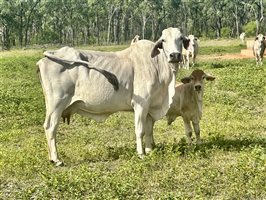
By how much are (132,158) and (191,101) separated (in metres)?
2.68

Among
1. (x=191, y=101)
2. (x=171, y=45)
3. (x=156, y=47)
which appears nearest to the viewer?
(x=171, y=45)

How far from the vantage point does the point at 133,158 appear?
331 inches

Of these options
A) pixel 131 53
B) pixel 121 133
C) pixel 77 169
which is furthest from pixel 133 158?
pixel 121 133

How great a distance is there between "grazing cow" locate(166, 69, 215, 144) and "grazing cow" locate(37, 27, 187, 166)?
122 centimetres

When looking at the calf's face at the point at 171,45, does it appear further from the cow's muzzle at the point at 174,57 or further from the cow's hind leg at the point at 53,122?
the cow's hind leg at the point at 53,122

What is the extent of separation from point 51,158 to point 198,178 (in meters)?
2.85

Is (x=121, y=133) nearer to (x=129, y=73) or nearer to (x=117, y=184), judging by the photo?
(x=129, y=73)

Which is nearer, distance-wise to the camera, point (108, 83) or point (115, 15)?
point (108, 83)

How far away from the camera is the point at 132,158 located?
27.6 feet

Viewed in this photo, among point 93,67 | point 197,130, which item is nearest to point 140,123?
point 93,67

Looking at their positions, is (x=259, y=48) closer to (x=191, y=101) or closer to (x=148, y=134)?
(x=191, y=101)

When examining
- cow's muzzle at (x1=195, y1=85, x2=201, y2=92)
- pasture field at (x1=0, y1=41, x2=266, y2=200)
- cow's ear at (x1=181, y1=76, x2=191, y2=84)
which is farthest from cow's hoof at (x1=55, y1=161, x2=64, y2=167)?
cow's muzzle at (x1=195, y1=85, x2=201, y2=92)

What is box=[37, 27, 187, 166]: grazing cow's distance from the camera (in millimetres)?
8930

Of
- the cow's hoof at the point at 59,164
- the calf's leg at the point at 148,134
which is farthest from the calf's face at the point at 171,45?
the cow's hoof at the point at 59,164
